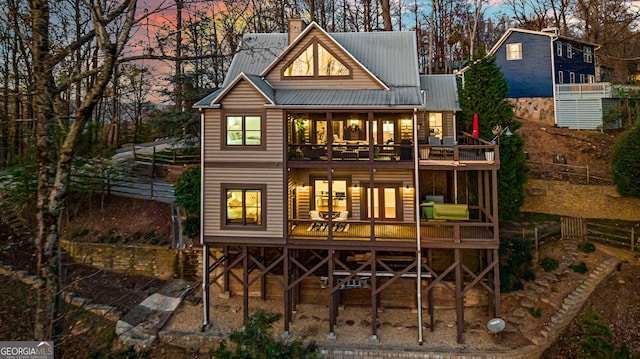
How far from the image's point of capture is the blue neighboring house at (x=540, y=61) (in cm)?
2827

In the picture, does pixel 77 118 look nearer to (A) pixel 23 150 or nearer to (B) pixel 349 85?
(B) pixel 349 85

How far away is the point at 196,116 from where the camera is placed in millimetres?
19922

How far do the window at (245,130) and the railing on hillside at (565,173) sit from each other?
1541cm

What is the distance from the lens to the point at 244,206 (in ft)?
46.4

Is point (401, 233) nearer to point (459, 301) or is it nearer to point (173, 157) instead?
point (459, 301)

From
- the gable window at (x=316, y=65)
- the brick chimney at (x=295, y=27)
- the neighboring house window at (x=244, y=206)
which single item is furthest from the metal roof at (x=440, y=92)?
the neighboring house window at (x=244, y=206)

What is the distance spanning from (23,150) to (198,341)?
1112 cm

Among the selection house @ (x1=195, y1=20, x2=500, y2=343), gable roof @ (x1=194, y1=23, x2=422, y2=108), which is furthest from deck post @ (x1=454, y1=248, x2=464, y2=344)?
gable roof @ (x1=194, y1=23, x2=422, y2=108)

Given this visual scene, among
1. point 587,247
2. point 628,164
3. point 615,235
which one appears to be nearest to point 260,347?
point 587,247

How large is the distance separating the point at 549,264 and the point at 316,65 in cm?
1261

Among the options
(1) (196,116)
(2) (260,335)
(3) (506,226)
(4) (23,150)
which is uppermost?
(1) (196,116)

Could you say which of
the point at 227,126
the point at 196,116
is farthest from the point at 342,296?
the point at 196,116

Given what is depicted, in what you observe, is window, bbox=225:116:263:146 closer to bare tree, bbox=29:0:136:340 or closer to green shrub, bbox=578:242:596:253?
bare tree, bbox=29:0:136:340

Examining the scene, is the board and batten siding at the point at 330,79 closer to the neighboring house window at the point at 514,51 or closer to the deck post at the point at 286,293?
the deck post at the point at 286,293
